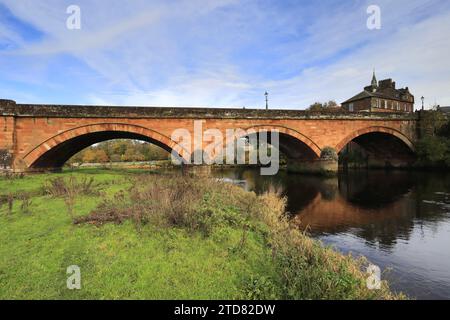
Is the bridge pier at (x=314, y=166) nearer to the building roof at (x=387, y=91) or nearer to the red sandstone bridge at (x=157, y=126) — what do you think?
the red sandstone bridge at (x=157, y=126)

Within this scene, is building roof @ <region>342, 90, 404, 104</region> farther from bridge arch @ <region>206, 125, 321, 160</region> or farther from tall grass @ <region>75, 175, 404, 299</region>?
tall grass @ <region>75, 175, 404, 299</region>

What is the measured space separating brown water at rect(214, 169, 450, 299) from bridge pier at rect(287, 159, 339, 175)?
601cm

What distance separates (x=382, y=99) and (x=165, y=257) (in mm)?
55813

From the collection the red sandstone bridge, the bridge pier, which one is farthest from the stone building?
the bridge pier

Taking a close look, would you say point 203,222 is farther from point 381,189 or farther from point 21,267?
point 381,189

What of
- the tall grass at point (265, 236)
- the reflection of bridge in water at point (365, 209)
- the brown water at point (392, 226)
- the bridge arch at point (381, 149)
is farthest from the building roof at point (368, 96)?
the tall grass at point (265, 236)

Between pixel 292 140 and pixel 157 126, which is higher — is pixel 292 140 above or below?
below

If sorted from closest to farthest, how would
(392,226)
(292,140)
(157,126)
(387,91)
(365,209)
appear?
1. (392,226)
2. (365,209)
3. (157,126)
4. (292,140)
5. (387,91)

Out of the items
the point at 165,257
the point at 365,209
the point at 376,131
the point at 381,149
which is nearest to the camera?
the point at 165,257

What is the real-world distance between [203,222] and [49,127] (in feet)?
58.2

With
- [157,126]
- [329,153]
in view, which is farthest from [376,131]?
[157,126]

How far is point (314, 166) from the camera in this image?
2741cm

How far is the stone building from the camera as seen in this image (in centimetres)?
4903

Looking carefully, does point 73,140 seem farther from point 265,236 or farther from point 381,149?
point 381,149
